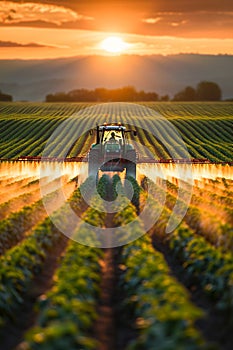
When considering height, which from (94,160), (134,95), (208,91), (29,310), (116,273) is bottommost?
(29,310)

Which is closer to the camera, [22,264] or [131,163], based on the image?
[22,264]

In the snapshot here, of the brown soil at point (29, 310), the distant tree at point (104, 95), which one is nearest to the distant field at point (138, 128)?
the brown soil at point (29, 310)

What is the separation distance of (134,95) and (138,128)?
90608 millimetres

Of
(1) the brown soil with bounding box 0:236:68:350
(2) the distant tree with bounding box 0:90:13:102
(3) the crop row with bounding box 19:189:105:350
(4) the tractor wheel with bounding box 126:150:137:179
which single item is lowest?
(1) the brown soil with bounding box 0:236:68:350

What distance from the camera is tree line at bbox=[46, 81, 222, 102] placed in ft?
524

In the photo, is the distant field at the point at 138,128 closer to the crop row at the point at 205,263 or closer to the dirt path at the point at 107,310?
the crop row at the point at 205,263

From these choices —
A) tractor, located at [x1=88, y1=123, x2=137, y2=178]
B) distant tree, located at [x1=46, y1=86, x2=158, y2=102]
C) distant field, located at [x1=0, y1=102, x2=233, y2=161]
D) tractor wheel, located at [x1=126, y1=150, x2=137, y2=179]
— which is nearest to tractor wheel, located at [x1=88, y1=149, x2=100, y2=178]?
tractor, located at [x1=88, y1=123, x2=137, y2=178]

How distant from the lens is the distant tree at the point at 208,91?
16148cm

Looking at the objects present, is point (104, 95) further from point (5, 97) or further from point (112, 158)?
point (112, 158)

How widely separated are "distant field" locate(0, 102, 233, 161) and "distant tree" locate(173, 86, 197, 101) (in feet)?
157

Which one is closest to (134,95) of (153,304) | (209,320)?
(209,320)

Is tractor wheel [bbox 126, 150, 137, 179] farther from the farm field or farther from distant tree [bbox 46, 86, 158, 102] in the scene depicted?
distant tree [bbox 46, 86, 158, 102]

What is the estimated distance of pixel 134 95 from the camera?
166 metres

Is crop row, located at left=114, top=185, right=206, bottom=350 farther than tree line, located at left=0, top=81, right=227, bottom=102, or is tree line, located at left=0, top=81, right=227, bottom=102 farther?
tree line, located at left=0, top=81, right=227, bottom=102
